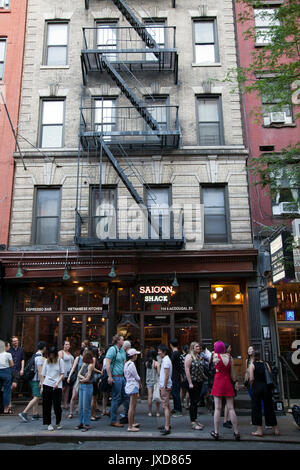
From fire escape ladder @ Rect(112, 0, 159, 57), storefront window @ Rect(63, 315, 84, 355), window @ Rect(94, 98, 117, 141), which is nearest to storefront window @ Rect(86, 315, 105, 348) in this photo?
storefront window @ Rect(63, 315, 84, 355)

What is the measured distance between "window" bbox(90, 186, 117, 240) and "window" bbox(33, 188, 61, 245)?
1350mm

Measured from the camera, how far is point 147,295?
14.4m

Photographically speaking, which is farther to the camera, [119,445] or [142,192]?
[142,192]

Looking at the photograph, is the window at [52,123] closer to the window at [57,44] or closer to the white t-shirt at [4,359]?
the window at [57,44]

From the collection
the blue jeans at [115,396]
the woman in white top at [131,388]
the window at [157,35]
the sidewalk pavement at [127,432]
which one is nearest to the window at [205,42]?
the window at [157,35]

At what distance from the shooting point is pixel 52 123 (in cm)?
1609

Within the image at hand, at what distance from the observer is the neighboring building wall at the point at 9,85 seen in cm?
1505

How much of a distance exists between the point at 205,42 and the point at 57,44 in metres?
6.26

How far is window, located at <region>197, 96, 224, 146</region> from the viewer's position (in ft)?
51.9

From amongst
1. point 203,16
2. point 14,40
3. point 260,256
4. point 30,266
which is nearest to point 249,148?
point 260,256

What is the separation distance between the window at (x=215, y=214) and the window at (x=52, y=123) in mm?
6166

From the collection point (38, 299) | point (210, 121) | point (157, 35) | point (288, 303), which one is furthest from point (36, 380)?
point (157, 35)

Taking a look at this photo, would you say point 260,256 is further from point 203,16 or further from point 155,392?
point 203,16

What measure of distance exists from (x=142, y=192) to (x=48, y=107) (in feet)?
17.7
